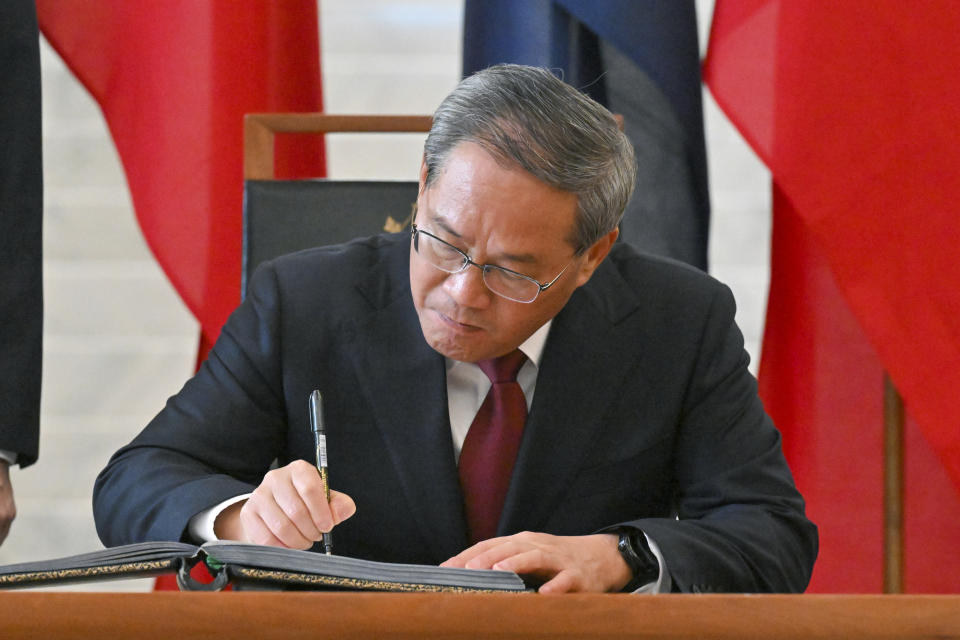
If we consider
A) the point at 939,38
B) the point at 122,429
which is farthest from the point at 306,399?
the point at 122,429

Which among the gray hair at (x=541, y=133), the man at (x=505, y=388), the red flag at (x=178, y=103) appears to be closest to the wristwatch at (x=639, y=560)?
the man at (x=505, y=388)

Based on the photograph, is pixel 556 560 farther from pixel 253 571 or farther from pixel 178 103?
pixel 178 103

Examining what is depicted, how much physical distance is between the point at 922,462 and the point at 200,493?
1714 millimetres

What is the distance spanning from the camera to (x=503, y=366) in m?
1.56

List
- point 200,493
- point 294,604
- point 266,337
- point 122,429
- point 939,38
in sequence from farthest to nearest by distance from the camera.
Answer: point 122,429 < point 939,38 < point 266,337 < point 200,493 < point 294,604

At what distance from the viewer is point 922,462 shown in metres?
2.42

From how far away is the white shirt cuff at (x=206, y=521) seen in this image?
1278mm

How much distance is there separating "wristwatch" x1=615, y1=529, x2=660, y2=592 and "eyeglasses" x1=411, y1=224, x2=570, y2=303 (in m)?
0.34

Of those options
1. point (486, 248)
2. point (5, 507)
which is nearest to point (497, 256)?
point (486, 248)

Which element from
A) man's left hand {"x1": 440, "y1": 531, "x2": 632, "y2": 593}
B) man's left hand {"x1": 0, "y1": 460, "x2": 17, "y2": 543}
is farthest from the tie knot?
man's left hand {"x1": 0, "y1": 460, "x2": 17, "y2": 543}

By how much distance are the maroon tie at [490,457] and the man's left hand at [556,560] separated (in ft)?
0.97

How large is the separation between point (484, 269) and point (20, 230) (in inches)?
34.2

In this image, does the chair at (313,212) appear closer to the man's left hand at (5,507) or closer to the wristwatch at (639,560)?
the man's left hand at (5,507)

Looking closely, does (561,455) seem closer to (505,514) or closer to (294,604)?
(505,514)
